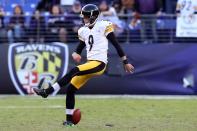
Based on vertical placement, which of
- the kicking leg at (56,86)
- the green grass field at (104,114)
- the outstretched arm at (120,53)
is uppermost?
the outstretched arm at (120,53)

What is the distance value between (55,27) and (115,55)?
1870 millimetres

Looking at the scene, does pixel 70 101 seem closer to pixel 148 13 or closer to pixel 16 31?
pixel 16 31

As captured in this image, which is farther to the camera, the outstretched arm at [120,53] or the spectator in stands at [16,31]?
the spectator in stands at [16,31]

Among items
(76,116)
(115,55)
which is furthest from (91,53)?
(115,55)

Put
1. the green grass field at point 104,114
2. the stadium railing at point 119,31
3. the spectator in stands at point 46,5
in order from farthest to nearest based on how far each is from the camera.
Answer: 1. the spectator in stands at point 46,5
2. the stadium railing at point 119,31
3. the green grass field at point 104,114

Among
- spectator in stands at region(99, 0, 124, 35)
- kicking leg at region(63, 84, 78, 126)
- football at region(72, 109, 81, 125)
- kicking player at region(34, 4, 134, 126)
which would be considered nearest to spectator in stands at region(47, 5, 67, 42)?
spectator in stands at region(99, 0, 124, 35)

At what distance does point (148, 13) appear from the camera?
57.1 feet

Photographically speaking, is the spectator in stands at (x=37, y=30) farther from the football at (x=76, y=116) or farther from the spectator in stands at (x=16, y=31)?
the football at (x=76, y=116)

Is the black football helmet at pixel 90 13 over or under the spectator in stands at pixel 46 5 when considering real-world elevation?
over

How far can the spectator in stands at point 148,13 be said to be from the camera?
16.6 m

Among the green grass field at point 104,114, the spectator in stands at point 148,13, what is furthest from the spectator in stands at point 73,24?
the green grass field at point 104,114

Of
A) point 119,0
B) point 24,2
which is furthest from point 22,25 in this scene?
point 119,0

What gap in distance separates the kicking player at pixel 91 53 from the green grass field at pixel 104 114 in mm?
592

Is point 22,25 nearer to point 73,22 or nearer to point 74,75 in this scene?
point 73,22
